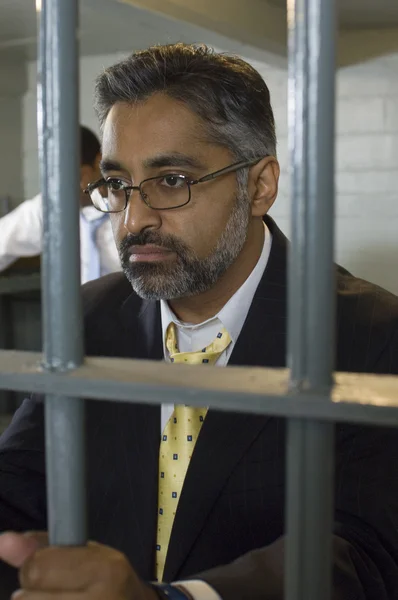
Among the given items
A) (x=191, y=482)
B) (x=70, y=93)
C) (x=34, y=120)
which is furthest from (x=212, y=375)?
(x=34, y=120)

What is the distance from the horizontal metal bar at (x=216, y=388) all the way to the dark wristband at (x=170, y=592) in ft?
0.61

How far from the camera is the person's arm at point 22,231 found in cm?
283

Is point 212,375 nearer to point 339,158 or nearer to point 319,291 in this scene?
point 319,291

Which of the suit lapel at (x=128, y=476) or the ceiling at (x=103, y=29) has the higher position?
the ceiling at (x=103, y=29)

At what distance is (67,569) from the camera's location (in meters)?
0.45

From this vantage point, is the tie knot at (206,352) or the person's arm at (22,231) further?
the person's arm at (22,231)

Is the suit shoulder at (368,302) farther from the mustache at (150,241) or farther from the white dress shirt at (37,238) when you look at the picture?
the white dress shirt at (37,238)

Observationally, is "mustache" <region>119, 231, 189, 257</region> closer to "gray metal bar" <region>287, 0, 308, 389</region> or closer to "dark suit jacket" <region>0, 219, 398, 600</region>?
"dark suit jacket" <region>0, 219, 398, 600</region>

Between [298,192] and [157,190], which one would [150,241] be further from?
[298,192]

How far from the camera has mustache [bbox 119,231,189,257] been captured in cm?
121

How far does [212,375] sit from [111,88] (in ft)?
3.19

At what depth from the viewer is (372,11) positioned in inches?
157

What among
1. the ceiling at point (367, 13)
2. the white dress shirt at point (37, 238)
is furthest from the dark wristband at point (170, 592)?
the ceiling at point (367, 13)

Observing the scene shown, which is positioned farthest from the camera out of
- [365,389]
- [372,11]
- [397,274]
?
[397,274]
